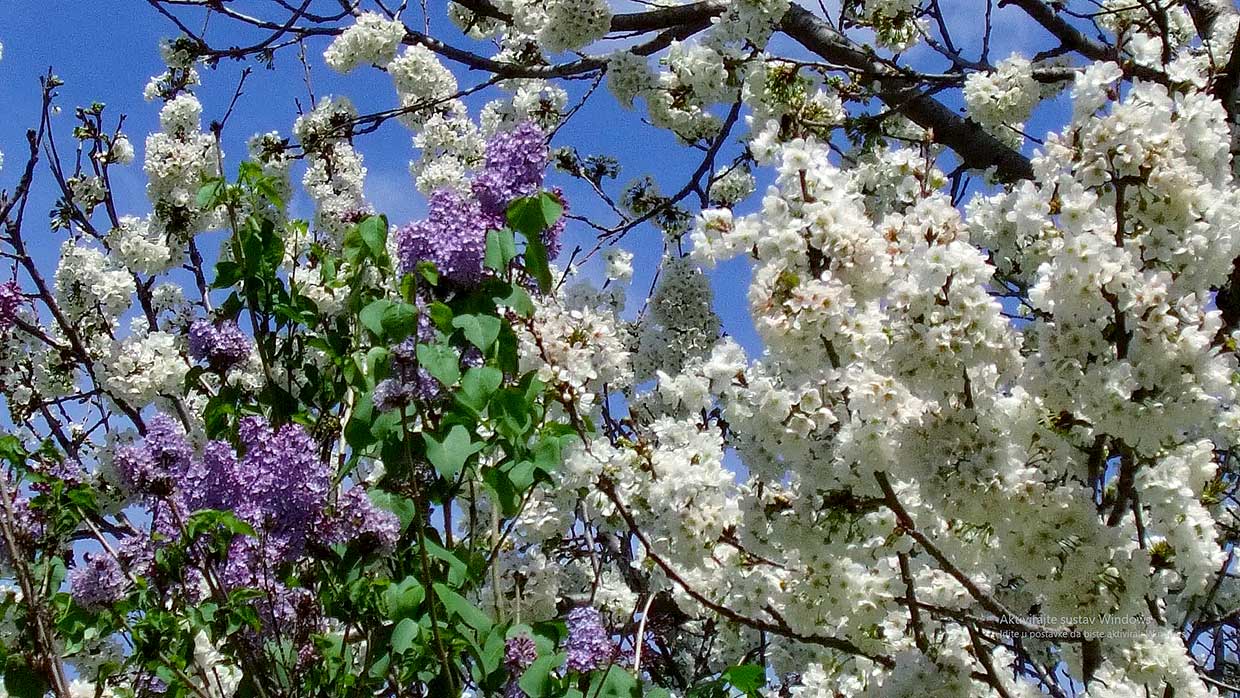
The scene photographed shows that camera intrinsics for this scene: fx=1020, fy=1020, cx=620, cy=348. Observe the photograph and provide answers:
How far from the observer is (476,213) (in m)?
2.82

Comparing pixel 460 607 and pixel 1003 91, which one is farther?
pixel 1003 91

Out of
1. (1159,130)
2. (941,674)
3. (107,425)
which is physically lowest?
(941,674)

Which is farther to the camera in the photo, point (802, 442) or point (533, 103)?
point (533, 103)

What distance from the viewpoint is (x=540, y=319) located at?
336 centimetres

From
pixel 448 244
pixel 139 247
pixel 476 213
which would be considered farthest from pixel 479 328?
pixel 139 247

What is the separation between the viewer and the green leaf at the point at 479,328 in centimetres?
247

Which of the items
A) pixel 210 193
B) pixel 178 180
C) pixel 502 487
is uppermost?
pixel 178 180

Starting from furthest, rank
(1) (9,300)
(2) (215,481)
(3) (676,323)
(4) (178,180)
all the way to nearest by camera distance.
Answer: (4) (178,180)
(3) (676,323)
(1) (9,300)
(2) (215,481)

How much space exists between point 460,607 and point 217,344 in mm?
1539

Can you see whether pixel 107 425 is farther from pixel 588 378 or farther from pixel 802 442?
pixel 802 442

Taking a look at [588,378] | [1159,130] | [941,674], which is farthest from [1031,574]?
[588,378]

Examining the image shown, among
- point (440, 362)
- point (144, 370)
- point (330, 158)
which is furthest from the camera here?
point (330, 158)

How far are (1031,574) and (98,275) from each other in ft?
19.4

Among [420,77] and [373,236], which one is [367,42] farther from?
[373,236]
